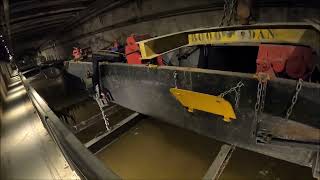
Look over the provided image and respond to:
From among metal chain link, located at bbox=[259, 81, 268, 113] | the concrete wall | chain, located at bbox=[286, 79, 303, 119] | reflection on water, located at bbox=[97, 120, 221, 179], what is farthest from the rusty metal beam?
the concrete wall

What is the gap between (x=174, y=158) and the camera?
3238 millimetres

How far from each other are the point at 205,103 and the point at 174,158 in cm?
96

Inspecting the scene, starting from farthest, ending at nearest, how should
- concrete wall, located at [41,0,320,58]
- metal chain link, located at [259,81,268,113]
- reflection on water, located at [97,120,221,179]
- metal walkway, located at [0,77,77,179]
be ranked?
concrete wall, located at [41,0,320,58] → reflection on water, located at [97,120,221,179] → metal chain link, located at [259,81,268,113] → metal walkway, located at [0,77,77,179]

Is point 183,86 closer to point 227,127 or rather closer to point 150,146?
point 227,127

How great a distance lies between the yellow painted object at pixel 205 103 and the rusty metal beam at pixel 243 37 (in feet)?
2.68

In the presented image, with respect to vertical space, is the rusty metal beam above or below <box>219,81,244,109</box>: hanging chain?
above

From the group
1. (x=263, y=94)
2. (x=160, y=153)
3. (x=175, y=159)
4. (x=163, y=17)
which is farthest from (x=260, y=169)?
(x=163, y=17)

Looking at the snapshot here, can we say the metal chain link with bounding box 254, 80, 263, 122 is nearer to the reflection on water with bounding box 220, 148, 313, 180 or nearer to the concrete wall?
the reflection on water with bounding box 220, 148, 313, 180

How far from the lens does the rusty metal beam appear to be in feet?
7.68

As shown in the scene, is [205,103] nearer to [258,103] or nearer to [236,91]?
[236,91]

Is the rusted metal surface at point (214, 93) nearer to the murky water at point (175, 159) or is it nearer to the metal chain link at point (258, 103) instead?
the metal chain link at point (258, 103)

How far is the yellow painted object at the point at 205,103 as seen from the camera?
9.12 ft

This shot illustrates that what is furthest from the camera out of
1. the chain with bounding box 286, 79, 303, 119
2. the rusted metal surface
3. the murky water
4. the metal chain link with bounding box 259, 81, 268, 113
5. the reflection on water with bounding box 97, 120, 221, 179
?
the reflection on water with bounding box 97, 120, 221, 179

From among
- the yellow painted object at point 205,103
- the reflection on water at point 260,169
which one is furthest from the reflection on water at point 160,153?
the yellow painted object at point 205,103
